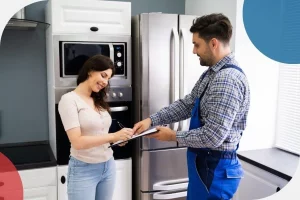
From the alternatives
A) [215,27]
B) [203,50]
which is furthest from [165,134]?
[215,27]

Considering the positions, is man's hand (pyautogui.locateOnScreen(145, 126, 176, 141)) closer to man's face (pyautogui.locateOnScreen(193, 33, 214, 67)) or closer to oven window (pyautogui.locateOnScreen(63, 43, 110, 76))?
man's face (pyautogui.locateOnScreen(193, 33, 214, 67))

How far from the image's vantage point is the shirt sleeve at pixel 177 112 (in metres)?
1.58

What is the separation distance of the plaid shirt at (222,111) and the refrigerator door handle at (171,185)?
0.90m

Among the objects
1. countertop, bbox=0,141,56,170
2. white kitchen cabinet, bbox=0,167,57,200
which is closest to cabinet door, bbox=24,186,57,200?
white kitchen cabinet, bbox=0,167,57,200

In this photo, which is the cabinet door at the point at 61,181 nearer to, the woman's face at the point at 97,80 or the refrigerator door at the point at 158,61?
the refrigerator door at the point at 158,61

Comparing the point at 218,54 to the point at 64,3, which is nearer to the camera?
the point at 218,54

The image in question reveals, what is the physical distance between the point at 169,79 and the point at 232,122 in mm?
896

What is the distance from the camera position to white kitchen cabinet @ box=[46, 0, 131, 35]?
74.4 inches

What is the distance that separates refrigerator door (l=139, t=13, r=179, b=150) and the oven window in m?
0.33

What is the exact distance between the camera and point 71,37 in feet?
6.30

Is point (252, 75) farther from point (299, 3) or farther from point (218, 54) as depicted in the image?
point (218, 54)

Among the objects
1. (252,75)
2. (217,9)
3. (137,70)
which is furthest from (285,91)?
(137,70)

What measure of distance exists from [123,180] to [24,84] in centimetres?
100

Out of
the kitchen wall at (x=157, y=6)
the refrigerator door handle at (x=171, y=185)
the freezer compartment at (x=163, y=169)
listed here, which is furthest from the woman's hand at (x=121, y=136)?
the kitchen wall at (x=157, y=6)
